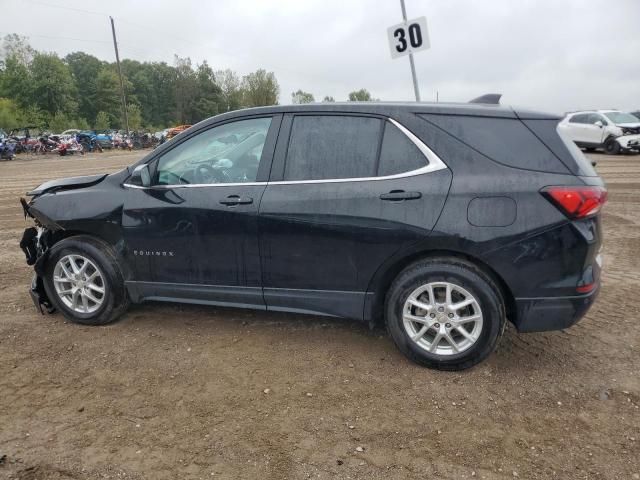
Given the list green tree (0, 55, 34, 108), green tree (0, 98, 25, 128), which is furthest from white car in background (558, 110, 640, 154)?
green tree (0, 55, 34, 108)

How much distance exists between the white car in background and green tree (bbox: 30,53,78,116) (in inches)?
2593

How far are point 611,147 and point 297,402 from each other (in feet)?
65.6

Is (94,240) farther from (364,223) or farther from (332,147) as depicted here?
(364,223)

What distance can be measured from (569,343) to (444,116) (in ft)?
6.40

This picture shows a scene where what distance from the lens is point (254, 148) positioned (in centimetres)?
379

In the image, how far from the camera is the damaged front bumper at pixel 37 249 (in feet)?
14.4

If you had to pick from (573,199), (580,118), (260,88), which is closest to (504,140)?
(573,199)

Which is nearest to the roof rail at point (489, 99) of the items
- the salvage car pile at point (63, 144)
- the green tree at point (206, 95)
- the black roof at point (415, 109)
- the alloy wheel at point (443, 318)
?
the black roof at point (415, 109)

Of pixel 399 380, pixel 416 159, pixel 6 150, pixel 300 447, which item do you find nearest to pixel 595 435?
pixel 399 380

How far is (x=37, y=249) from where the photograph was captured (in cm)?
446

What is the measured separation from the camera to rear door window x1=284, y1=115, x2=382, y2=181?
3463mm

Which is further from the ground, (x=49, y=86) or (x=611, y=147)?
(x=49, y=86)

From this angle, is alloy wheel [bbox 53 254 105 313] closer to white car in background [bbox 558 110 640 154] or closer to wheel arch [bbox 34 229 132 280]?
wheel arch [bbox 34 229 132 280]

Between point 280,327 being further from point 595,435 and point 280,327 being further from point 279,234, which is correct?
point 595,435
